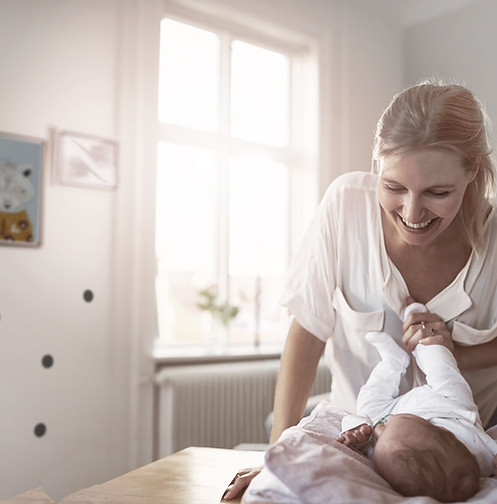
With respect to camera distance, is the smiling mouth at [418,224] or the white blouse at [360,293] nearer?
the smiling mouth at [418,224]

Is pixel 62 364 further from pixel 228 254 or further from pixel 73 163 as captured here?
pixel 228 254

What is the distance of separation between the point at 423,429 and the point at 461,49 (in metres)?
4.23

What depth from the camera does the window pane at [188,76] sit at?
13.3ft

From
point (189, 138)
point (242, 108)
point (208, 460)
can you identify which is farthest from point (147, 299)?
point (208, 460)

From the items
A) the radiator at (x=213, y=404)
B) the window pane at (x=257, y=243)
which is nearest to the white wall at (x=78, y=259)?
the radiator at (x=213, y=404)

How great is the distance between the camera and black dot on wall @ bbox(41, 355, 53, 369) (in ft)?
10.6

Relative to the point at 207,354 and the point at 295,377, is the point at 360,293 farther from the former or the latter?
the point at 207,354

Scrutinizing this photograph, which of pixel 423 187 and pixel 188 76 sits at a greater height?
pixel 188 76

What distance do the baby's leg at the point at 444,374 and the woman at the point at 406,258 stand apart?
3 centimetres

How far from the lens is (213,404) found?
146 inches

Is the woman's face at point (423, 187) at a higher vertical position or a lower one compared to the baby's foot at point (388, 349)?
higher

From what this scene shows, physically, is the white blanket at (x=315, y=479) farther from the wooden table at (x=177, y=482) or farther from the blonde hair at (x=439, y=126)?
the blonde hair at (x=439, y=126)

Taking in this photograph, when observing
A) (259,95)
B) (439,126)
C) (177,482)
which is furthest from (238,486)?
(259,95)

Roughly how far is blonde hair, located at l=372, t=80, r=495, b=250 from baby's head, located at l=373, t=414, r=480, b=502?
20.3 inches
